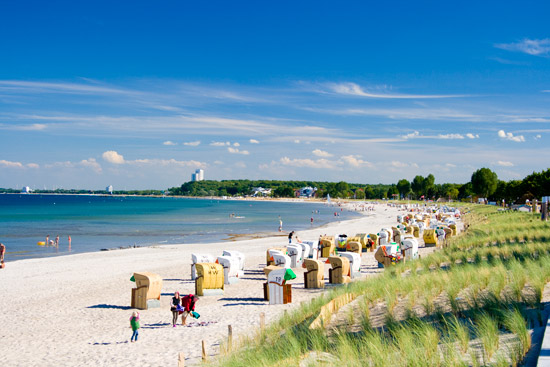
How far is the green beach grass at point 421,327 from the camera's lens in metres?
6.36

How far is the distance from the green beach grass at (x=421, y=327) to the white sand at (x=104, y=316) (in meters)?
2.04

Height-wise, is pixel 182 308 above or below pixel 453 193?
below

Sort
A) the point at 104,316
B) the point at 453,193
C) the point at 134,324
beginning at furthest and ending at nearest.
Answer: the point at 453,193
the point at 104,316
the point at 134,324

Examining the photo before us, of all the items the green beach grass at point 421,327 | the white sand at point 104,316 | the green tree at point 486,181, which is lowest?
the white sand at point 104,316

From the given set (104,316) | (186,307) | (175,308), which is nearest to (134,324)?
(175,308)

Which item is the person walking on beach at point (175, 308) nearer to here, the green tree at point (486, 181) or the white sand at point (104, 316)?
the white sand at point (104, 316)

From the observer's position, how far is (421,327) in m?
7.82

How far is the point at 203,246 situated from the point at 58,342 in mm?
24735

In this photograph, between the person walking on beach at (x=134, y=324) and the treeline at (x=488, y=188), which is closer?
the person walking on beach at (x=134, y=324)

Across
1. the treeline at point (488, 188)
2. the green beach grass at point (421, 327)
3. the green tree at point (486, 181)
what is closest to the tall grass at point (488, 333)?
the green beach grass at point (421, 327)

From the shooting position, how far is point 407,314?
923cm

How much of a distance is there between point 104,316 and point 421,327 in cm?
963

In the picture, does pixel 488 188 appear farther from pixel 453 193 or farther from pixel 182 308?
pixel 182 308

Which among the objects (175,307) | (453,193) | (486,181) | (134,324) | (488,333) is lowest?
(134,324)
